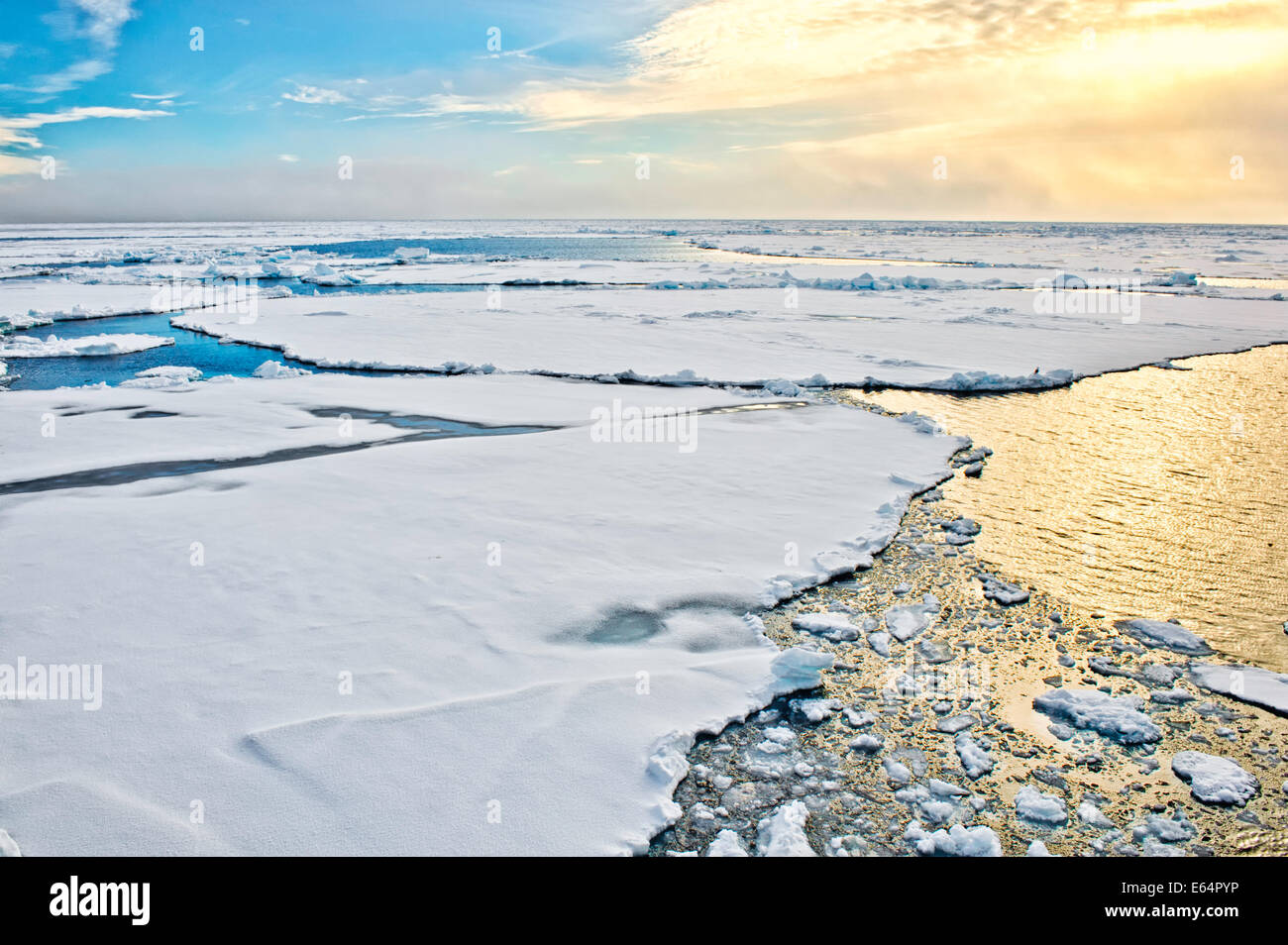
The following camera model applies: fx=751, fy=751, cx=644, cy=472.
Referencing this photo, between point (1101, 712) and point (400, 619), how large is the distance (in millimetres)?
3992

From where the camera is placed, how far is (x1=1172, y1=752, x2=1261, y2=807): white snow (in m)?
3.40

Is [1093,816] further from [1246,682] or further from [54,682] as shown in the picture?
[54,682]

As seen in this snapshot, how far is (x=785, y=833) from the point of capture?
3.15 metres

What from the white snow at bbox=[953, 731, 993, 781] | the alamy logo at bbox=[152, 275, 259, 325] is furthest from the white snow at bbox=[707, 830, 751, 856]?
the alamy logo at bbox=[152, 275, 259, 325]

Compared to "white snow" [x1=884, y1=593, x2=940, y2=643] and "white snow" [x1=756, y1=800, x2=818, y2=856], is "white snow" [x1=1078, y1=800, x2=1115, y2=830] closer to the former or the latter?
"white snow" [x1=756, y1=800, x2=818, y2=856]

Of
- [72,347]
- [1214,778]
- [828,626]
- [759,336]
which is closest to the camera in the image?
[1214,778]

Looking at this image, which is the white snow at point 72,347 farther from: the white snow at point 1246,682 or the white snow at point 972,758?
the white snow at point 1246,682

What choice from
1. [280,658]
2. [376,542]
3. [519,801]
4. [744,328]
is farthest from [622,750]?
[744,328]

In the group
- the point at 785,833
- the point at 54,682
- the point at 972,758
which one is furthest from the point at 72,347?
the point at 972,758

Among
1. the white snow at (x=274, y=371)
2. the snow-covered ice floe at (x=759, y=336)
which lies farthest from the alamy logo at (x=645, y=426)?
the white snow at (x=274, y=371)

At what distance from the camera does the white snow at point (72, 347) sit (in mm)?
14859

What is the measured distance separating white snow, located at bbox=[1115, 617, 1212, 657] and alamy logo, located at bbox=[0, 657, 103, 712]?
234 inches

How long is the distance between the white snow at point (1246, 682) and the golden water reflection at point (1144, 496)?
23 cm
